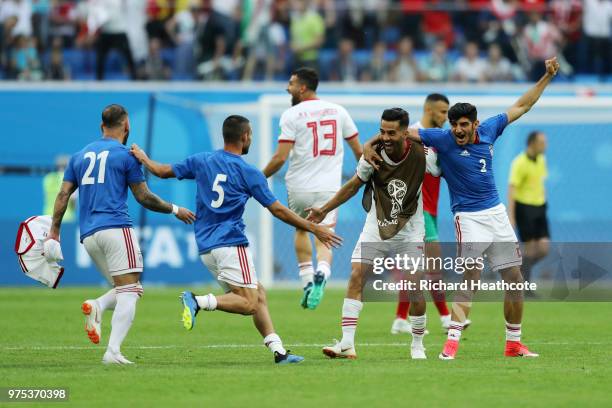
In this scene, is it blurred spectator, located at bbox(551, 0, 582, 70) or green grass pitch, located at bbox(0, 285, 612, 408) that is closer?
green grass pitch, located at bbox(0, 285, 612, 408)

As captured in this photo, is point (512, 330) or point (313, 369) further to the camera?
point (512, 330)

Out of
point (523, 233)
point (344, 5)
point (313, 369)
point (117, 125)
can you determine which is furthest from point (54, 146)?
point (313, 369)

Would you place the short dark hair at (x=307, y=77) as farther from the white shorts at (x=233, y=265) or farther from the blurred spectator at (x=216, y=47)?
the blurred spectator at (x=216, y=47)

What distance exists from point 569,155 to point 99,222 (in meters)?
14.2

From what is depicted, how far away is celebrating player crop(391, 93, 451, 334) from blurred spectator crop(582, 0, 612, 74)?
488 inches

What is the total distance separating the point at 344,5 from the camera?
1002 inches

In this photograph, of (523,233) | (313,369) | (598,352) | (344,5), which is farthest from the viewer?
(344,5)

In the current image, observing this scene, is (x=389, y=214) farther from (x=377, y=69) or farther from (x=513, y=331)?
(x=377, y=69)

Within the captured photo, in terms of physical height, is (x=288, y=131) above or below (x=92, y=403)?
above

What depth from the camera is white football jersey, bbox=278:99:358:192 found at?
1366 cm

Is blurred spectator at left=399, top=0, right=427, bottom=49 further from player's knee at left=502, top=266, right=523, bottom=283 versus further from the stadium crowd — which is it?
player's knee at left=502, top=266, right=523, bottom=283

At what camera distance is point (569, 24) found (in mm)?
25359

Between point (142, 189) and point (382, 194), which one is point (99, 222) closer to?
point (142, 189)


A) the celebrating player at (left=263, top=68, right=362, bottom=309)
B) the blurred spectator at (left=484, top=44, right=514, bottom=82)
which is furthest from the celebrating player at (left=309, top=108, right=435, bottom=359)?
the blurred spectator at (left=484, top=44, right=514, bottom=82)
